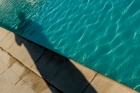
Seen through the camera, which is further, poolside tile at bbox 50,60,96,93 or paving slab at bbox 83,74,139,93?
poolside tile at bbox 50,60,96,93

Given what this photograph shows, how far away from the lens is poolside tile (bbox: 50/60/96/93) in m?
5.34

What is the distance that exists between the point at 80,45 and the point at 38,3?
15.6ft

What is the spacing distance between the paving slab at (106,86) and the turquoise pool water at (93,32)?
39cm

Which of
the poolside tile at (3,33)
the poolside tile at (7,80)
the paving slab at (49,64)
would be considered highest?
the paving slab at (49,64)

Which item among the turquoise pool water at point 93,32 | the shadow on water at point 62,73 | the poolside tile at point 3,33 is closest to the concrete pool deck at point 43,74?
the shadow on water at point 62,73

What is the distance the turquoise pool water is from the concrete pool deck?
490 millimetres

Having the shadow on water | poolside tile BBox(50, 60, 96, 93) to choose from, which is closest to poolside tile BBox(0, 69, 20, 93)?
the shadow on water

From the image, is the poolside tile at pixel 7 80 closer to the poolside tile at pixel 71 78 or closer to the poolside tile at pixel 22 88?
the poolside tile at pixel 22 88

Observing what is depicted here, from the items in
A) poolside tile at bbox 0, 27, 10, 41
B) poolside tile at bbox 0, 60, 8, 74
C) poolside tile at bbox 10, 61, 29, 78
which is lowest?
poolside tile at bbox 0, 27, 10, 41

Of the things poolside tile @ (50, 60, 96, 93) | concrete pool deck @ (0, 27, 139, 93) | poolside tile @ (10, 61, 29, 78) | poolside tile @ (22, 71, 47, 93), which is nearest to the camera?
concrete pool deck @ (0, 27, 139, 93)

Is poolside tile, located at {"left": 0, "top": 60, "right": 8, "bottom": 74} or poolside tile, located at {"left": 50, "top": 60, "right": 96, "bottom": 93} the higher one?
poolside tile, located at {"left": 50, "top": 60, "right": 96, "bottom": 93}

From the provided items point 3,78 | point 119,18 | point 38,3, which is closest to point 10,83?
point 3,78

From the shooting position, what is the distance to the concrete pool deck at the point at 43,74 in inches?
204

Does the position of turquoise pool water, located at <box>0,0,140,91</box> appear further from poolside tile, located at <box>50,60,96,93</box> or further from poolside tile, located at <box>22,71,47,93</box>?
poolside tile, located at <box>22,71,47,93</box>
